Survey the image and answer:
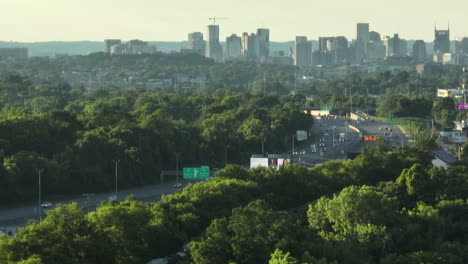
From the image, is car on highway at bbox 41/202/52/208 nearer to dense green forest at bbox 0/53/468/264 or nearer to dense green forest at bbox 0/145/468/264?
dense green forest at bbox 0/53/468/264

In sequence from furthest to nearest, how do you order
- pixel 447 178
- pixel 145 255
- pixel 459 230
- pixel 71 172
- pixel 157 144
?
pixel 157 144 < pixel 71 172 < pixel 447 178 < pixel 459 230 < pixel 145 255

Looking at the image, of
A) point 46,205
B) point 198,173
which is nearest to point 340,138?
point 198,173

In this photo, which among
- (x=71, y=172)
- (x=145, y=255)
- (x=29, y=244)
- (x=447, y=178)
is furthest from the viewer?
(x=71, y=172)

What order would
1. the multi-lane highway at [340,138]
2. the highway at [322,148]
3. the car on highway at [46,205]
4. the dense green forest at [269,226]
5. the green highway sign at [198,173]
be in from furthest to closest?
the multi-lane highway at [340,138]
the green highway sign at [198,173]
the car on highway at [46,205]
the highway at [322,148]
the dense green forest at [269,226]

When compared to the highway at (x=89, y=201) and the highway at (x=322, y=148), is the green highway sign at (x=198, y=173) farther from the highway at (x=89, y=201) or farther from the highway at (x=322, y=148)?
the highway at (x=89, y=201)

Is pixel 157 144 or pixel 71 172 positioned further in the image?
pixel 157 144

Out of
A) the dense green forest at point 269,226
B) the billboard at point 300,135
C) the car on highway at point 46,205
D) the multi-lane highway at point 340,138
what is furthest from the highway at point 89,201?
the billboard at point 300,135

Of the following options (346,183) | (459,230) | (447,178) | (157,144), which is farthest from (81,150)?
→ (459,230)

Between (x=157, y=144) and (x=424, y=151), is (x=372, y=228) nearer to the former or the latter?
(x=424, y=151)
